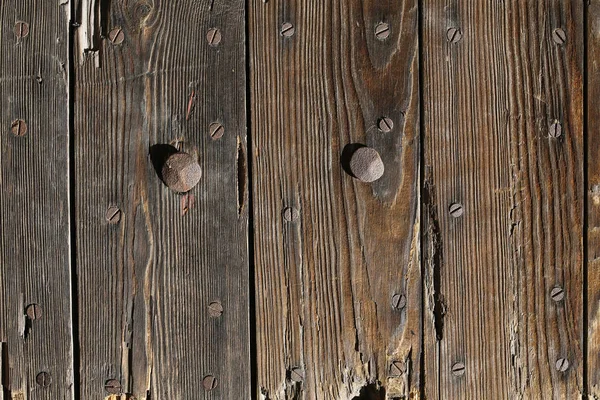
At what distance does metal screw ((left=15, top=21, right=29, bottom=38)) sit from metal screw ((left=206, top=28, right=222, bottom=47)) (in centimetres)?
36

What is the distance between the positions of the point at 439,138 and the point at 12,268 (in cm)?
89

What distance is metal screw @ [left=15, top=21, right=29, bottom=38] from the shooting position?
1334 millimetres

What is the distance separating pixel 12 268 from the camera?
4.40ft

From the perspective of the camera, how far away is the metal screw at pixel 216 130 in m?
1.33

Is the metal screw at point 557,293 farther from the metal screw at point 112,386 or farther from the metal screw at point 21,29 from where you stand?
the metal screw at point 21,29

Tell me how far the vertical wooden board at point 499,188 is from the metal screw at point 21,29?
2.58 feet

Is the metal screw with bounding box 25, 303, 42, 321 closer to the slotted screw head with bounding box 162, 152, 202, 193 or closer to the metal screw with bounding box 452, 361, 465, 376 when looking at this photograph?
the slotted screw head with bounding box 162, 152, 202, 193

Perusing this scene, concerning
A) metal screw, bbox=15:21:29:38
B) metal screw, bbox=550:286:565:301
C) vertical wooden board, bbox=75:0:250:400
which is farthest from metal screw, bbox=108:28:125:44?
metal screw, bbox=550:286:565:301

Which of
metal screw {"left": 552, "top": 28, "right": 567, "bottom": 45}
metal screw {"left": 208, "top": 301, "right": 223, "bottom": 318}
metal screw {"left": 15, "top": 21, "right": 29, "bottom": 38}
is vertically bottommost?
metal screw {"left": 208, "top": 301, "right": 223, "bottom": 318}

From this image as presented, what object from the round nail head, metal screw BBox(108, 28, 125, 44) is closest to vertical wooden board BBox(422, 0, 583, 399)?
the round nail head

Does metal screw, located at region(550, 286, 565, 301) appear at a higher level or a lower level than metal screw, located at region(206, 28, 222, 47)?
lower

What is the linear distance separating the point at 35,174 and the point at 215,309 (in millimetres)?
445

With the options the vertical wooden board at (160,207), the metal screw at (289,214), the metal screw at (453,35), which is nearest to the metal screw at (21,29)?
the vertical wooden board at (160,207)

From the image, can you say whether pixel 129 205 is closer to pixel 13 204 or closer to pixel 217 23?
pixel 13 204
